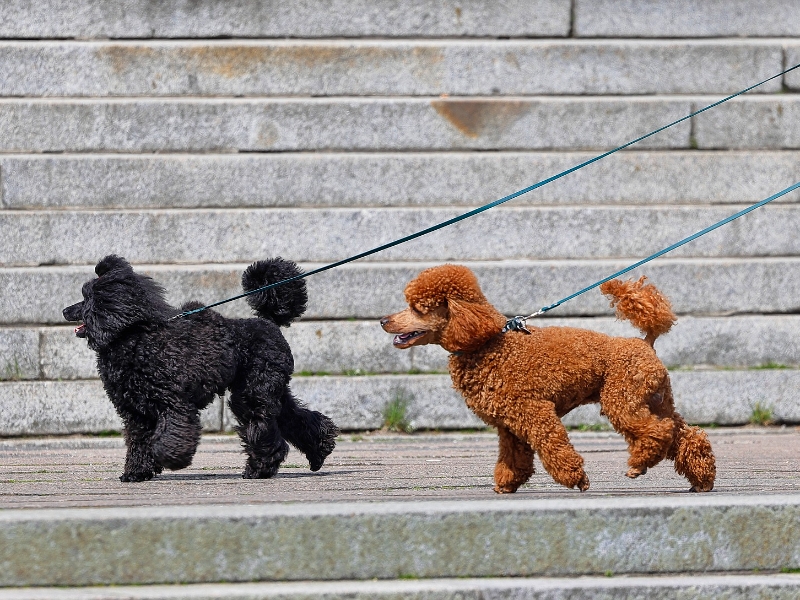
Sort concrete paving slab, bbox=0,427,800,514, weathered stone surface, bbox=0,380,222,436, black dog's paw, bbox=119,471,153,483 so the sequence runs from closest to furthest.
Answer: concrete paving slab, bbox=0,427,800,514 < black dog's paw, bbox=119,471,153,483 < weathered stone surface, bbox=0,380,222,436

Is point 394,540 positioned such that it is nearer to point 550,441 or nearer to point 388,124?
point 550,441

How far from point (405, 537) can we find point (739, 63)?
21.1 feet

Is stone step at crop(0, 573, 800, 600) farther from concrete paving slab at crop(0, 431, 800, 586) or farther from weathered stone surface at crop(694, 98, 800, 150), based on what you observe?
weathered stone surface at crop(694, 98, 800, 150)

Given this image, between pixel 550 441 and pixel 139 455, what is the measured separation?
86.3 inches

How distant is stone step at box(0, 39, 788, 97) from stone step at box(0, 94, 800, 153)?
14 centimetres

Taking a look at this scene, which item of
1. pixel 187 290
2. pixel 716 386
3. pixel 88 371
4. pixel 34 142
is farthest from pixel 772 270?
pixel 34 142

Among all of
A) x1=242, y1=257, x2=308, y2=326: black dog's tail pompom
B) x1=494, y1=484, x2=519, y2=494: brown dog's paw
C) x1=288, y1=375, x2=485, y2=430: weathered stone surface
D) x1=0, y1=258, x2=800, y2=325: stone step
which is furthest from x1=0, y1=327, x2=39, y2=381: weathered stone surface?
x1=494, y1=484, x2=519, y2=494: brown dog's paw

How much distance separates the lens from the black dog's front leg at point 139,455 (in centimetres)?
590

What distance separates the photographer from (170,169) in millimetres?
8734

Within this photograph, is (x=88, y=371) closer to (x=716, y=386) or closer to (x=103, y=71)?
(x=103, y=71)

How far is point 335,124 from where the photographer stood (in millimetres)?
8977

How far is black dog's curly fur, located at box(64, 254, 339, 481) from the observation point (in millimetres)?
5855

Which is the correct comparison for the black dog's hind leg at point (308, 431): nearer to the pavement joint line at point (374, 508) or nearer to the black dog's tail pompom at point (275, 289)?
the black dog's tail pompom at point (275, 289)

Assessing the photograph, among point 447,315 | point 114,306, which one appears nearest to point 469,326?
point 447,315
